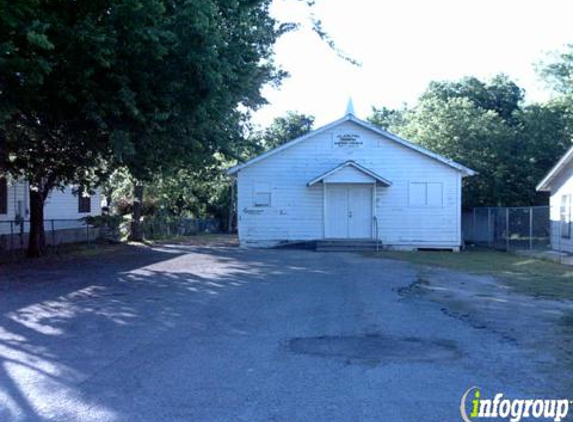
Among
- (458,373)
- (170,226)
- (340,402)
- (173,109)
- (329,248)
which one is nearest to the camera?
(340,402)

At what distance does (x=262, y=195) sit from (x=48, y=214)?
11.7 m

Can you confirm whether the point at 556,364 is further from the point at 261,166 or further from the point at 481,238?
the point at 481,238

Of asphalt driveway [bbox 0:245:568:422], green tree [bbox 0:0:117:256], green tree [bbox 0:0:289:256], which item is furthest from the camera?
green tree [bbox 0:0:289:256]

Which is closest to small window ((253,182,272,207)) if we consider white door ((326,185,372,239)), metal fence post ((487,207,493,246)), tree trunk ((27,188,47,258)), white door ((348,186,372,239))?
white door ((326,185,372,239))

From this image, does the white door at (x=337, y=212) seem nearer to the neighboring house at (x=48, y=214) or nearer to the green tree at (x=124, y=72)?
the neighboring house at (x=48, y=214)

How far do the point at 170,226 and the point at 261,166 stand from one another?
14.4m

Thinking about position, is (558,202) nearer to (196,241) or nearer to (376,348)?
(196,241)

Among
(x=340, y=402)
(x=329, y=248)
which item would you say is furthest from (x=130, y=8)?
(x=329, y=248)

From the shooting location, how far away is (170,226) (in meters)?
38.2

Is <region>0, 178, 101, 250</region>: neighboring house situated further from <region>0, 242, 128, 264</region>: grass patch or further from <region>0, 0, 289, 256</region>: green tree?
<region>0, 0, 289, 256</region>: green tree

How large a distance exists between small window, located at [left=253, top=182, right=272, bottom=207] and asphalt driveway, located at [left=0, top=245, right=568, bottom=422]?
483 inches

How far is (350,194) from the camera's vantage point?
25562 millimetres

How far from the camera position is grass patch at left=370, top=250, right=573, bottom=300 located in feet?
43.2

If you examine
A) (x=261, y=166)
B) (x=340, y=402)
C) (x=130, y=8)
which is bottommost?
(x=340, y=402)
